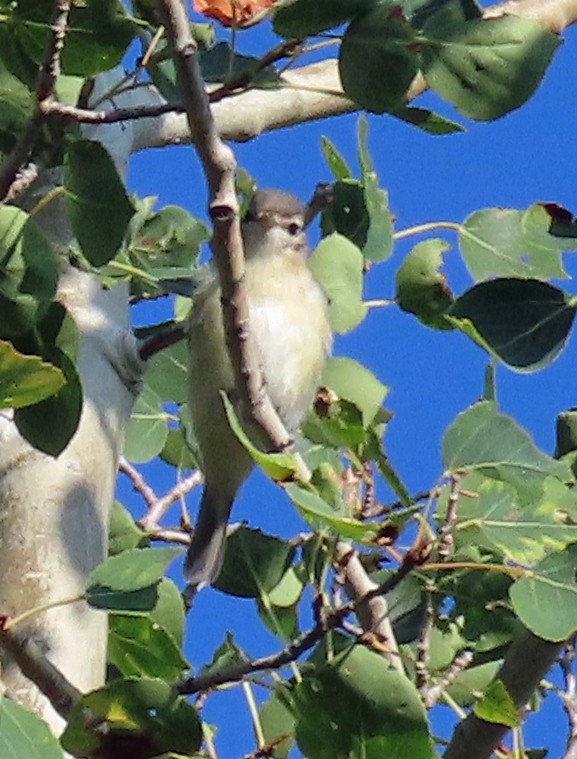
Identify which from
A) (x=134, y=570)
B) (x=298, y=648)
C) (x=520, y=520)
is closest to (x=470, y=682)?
(x=520, y=520)

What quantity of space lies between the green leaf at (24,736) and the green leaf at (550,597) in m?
0.41

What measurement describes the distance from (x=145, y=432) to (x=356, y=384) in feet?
1.98

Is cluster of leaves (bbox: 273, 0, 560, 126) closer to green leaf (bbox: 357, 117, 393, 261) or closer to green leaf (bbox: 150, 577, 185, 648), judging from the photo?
green leaf (bbox: 357, 117, 393, 261)

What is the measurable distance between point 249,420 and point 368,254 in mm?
262

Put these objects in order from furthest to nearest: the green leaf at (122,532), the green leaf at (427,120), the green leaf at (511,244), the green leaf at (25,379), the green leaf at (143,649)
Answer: the green leaf at (122,532) < the green leaf at (511,244) < the green leaf at (143,649) < the green leaf at (427,120) < the green leaf at (25,379)

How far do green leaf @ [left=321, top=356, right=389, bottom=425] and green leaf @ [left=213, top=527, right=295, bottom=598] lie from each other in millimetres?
169

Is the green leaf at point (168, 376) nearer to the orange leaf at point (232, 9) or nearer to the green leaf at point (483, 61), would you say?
the orange leaf at point (232, 9)

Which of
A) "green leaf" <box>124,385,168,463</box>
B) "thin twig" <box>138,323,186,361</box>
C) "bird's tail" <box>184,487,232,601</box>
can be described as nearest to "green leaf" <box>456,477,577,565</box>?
"thin twig" <box>138,323,186,361</box>

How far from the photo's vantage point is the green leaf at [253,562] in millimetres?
1605

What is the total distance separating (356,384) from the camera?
174 cm

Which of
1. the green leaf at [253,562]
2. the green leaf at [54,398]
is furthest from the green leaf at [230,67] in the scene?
the green leaf at [253,562]

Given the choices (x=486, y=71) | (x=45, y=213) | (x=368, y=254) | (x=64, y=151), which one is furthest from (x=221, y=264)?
(x=45, y=213)

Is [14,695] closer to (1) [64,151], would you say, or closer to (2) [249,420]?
(2) [249,420]

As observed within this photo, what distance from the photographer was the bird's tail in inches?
91.1
